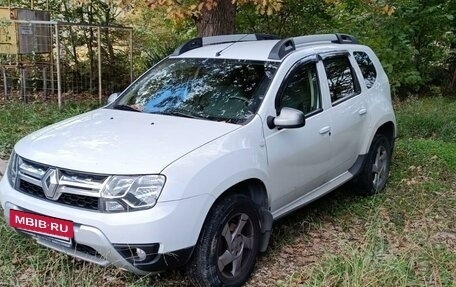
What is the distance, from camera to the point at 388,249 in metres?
3.96

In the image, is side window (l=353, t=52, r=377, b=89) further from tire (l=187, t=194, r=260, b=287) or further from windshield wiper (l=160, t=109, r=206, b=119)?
tire (l=187, t=194, r=260, b=287)

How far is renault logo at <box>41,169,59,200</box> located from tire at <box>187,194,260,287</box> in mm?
922

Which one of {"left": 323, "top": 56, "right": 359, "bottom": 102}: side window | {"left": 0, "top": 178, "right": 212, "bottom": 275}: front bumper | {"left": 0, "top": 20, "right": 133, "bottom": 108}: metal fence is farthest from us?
{"left": 0, "top": 20, "right": 133, "bottom": 108}: metal fence

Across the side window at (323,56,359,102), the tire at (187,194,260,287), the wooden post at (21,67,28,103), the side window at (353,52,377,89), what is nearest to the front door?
the side window at (323,56,359,102)

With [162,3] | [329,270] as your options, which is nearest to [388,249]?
[329,270]

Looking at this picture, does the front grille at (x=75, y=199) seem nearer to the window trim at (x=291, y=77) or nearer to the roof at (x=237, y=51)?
the window trim at (x=291, y=77)

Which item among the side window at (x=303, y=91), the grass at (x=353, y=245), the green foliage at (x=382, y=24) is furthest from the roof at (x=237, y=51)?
the green foliage at (x=382, y=24)

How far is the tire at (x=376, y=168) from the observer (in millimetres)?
5176

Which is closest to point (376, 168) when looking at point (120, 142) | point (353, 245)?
point (353, 245)

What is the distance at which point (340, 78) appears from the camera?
15.7ft

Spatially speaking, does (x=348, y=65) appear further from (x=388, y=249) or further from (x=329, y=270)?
(x=329, y=270)

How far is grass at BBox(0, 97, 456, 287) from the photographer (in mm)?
3348

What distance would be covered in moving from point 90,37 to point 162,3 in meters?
5.56

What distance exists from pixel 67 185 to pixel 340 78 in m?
2.77
